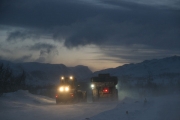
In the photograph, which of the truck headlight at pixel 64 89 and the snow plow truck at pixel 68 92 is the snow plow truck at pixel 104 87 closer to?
the snow plow truck at pixel 68 92

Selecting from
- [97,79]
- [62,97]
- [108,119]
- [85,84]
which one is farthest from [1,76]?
[108,119]

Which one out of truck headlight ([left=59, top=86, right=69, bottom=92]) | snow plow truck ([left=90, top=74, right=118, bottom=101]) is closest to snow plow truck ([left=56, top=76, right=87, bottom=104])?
truck headlight ([left=59, top=86, right=69, bottom=92])

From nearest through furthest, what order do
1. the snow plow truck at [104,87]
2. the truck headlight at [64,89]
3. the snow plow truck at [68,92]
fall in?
1. the snow plow truck at [68,92]
2. the truck headlight at [64,89]
3. the snow plow truck at [104,87]

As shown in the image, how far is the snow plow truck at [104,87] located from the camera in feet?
161

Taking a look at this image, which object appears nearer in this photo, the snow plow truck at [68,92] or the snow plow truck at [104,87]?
the snow plow truck at [68,92]

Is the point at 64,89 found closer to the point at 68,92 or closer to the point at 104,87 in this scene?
the point at 68,92

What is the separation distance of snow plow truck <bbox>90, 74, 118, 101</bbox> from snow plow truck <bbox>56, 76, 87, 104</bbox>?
306cm

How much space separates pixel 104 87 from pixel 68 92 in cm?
894

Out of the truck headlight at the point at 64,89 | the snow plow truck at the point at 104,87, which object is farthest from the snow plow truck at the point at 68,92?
the snow plow truck at the point at 104,87

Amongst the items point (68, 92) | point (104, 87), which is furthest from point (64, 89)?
point (104, 87)

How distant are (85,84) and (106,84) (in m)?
37.5

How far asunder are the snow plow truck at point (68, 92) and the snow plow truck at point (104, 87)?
3058mm

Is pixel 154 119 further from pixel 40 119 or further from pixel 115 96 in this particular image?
pixel 115 96

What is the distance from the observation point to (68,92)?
41625 millimetres
